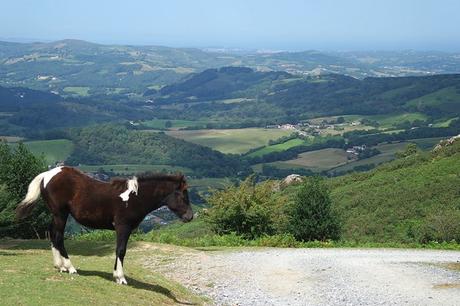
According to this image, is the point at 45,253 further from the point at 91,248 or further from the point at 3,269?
the point at 3,269

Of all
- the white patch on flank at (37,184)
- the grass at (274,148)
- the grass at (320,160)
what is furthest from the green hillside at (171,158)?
the white patch on flank at (37,184)

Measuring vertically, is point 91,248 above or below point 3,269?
below

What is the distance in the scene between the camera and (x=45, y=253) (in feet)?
65.9

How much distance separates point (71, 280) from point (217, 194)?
20673mm

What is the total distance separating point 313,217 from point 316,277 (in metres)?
13.8

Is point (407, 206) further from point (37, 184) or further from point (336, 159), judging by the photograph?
point (336, 159)

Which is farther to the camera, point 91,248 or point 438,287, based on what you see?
point 91,248

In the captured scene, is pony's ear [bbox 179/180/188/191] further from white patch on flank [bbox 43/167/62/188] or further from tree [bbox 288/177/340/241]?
tree [bbox 288/177/340/241]

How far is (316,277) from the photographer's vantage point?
60.0ft

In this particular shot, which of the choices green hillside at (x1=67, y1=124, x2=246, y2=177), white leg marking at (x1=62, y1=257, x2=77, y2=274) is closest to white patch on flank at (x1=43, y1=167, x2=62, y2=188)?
white leg marking at (x1=62, y1=257, x2=77, y2=274)

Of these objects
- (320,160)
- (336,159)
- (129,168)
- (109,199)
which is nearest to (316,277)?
(109,199)

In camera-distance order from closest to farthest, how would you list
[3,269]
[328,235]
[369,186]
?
[3,269] → [328,235] → [369,186]

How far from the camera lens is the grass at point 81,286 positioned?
11.3 meters

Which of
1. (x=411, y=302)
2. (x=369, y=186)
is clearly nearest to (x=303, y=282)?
(x=411, y=302)
